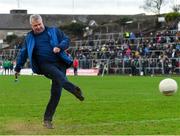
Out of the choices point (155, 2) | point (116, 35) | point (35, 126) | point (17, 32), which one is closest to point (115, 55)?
point (116, 35)

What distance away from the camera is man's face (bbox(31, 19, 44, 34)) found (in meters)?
11.3

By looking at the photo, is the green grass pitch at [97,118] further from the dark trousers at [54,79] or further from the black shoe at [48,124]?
the dark trousers at [54,79]

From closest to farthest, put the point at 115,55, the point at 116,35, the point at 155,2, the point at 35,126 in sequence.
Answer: the point at 35,126
the point at 115,55
the point at 116,35
the point at 155,2

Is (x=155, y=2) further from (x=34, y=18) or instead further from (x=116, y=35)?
(x=34, y=18)

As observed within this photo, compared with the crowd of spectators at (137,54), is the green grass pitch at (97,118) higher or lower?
higher

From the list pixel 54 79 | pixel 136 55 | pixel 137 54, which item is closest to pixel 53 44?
pixel 54 79

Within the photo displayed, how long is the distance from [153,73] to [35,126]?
147ft

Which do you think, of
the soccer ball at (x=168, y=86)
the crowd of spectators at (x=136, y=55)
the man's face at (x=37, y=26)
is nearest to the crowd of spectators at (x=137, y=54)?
the crowd of spectators at (x=136, y=55)

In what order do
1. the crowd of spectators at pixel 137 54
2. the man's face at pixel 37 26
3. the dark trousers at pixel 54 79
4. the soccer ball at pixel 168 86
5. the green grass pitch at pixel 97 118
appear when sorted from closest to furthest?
the green grass pitch at pixel 97 118 < the man's face at pixel 37 26 < the dark trousers at pixel 54 79 < the soccer ball at pixel 168 86 < the crowd of spectators at pixel 137 54

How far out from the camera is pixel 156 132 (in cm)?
1063

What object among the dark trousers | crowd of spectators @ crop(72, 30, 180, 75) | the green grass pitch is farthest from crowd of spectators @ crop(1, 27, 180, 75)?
the dark trousers

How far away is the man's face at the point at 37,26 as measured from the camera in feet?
36.9

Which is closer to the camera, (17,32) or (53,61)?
→ (53,61)

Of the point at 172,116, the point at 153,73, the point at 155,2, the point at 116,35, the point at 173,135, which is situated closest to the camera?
the point at 173,135
